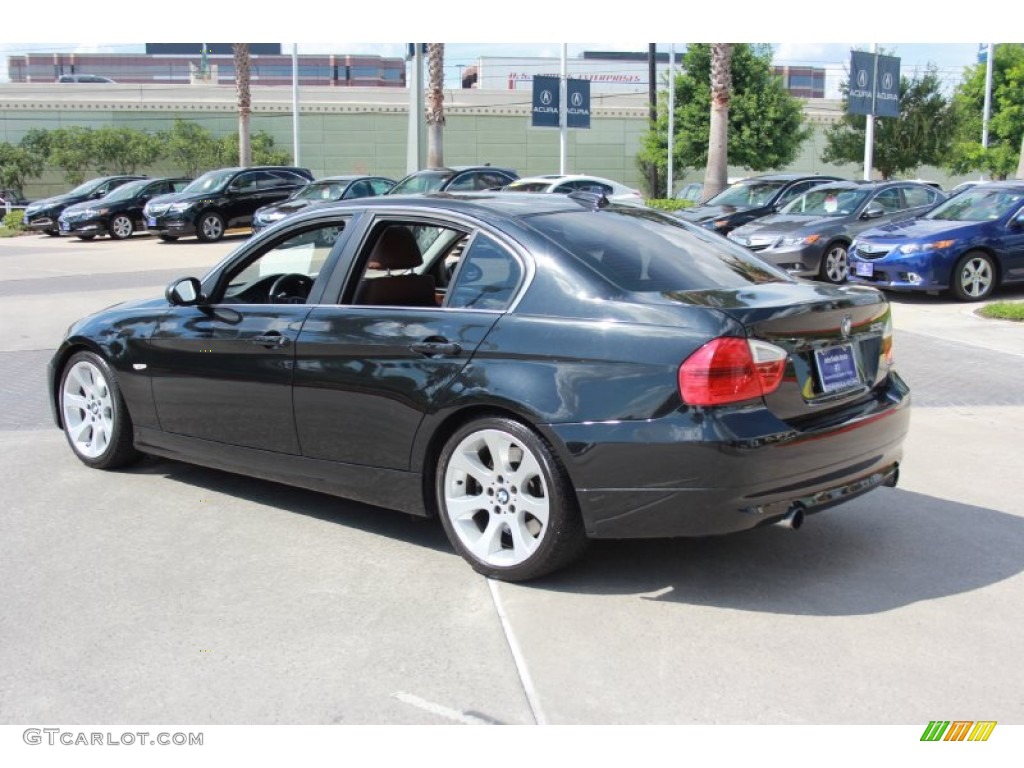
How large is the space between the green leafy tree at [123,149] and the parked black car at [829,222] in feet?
139

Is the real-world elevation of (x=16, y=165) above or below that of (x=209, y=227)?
above

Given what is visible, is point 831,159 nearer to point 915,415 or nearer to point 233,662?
point 915,415

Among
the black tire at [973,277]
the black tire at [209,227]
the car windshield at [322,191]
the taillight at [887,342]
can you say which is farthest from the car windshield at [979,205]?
the black tire at [209,227]

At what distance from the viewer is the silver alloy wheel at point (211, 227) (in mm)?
26844

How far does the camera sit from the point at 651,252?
5.19 metres

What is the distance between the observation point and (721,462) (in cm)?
436

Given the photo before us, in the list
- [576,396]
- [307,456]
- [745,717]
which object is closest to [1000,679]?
[745,717]

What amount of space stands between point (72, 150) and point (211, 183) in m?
29.0

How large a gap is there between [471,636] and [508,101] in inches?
2304

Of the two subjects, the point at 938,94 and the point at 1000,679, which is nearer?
the point at 1000,679

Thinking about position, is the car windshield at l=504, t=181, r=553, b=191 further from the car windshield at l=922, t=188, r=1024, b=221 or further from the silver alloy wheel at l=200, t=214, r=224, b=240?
the car windshield at l=922, t=188, r=1024, b=221

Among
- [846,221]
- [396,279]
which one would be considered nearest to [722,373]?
[396,279]

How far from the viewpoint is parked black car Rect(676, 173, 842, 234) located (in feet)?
64.2
